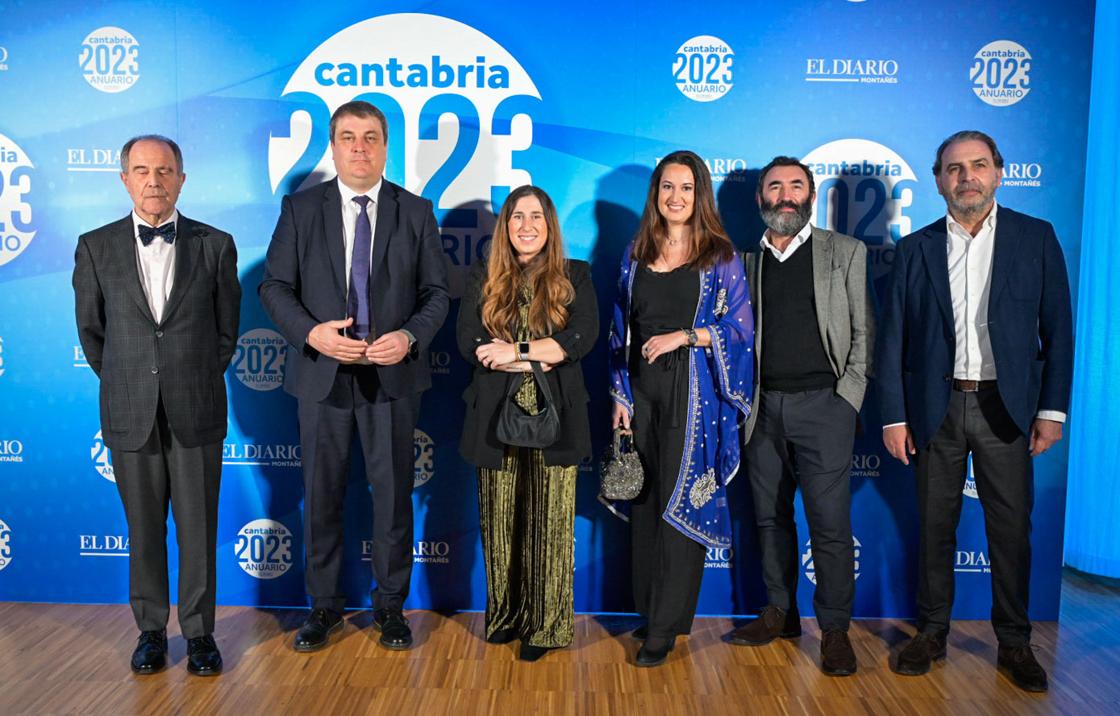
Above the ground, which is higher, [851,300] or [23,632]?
[851,300]

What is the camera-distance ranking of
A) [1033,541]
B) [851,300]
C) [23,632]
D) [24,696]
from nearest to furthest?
1. [24,696]
2. [851,300]
3. [23,632]
4. [1033,541]

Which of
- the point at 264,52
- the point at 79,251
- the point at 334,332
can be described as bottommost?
the point at 334,332

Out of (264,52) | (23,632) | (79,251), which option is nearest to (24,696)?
(23,632)

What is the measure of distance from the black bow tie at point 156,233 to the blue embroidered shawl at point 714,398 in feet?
5.86

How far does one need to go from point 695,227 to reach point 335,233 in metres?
1.46

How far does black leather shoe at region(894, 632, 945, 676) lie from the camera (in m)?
3.46

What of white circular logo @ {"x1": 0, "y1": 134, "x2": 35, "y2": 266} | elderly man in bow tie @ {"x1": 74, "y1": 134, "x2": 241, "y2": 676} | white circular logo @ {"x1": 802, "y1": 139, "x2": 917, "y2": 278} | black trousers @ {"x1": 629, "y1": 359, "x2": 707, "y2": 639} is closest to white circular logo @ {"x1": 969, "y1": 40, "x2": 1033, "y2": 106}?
white circular logo @ {"x1": 802, "y1": 139, "x2": 917, "y2": 278}

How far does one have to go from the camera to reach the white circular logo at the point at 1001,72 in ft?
13.0

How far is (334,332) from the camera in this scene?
3.39 meters

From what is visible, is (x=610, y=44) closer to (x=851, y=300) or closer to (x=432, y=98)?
(x=432, y=98)

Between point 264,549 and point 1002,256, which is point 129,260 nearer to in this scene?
A: point 264,549

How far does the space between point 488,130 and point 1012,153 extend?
240 centimetres

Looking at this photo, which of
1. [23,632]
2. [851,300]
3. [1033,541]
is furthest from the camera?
[1033,541]

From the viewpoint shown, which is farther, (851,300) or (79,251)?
(851,300)
